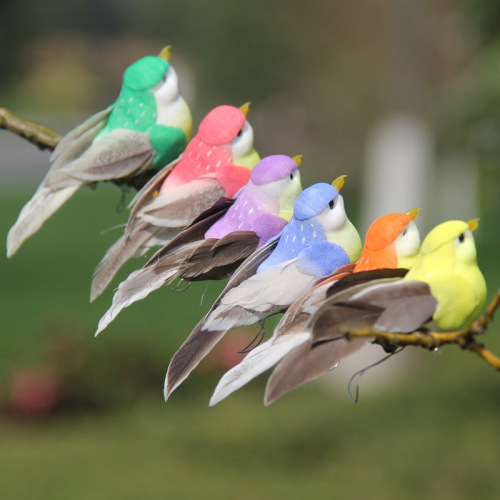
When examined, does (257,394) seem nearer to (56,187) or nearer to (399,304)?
(56,187)

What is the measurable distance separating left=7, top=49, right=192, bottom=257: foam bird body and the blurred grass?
256cm

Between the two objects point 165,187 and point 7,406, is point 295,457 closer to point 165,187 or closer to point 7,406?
point 7,406

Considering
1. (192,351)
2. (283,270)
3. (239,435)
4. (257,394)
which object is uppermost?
(283,270)

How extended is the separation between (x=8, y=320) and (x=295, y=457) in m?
3.28

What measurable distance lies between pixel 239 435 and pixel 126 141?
3037 millimetres

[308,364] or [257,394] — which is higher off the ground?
[308,364]

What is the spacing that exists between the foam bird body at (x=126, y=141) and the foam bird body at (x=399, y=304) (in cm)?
58

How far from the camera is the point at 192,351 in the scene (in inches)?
38.4

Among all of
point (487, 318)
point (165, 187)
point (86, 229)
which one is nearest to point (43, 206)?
point (165, 187)

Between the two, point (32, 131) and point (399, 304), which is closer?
point (399, 304)

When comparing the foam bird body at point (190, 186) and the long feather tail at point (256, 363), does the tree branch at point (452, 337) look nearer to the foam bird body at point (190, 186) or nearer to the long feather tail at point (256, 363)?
the long feather tail at point (256, 363)

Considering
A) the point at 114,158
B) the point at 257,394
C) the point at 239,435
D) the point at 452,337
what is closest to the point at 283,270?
the point at 452,337

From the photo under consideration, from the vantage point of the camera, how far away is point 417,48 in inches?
231

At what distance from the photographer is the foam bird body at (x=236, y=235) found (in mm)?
1025
